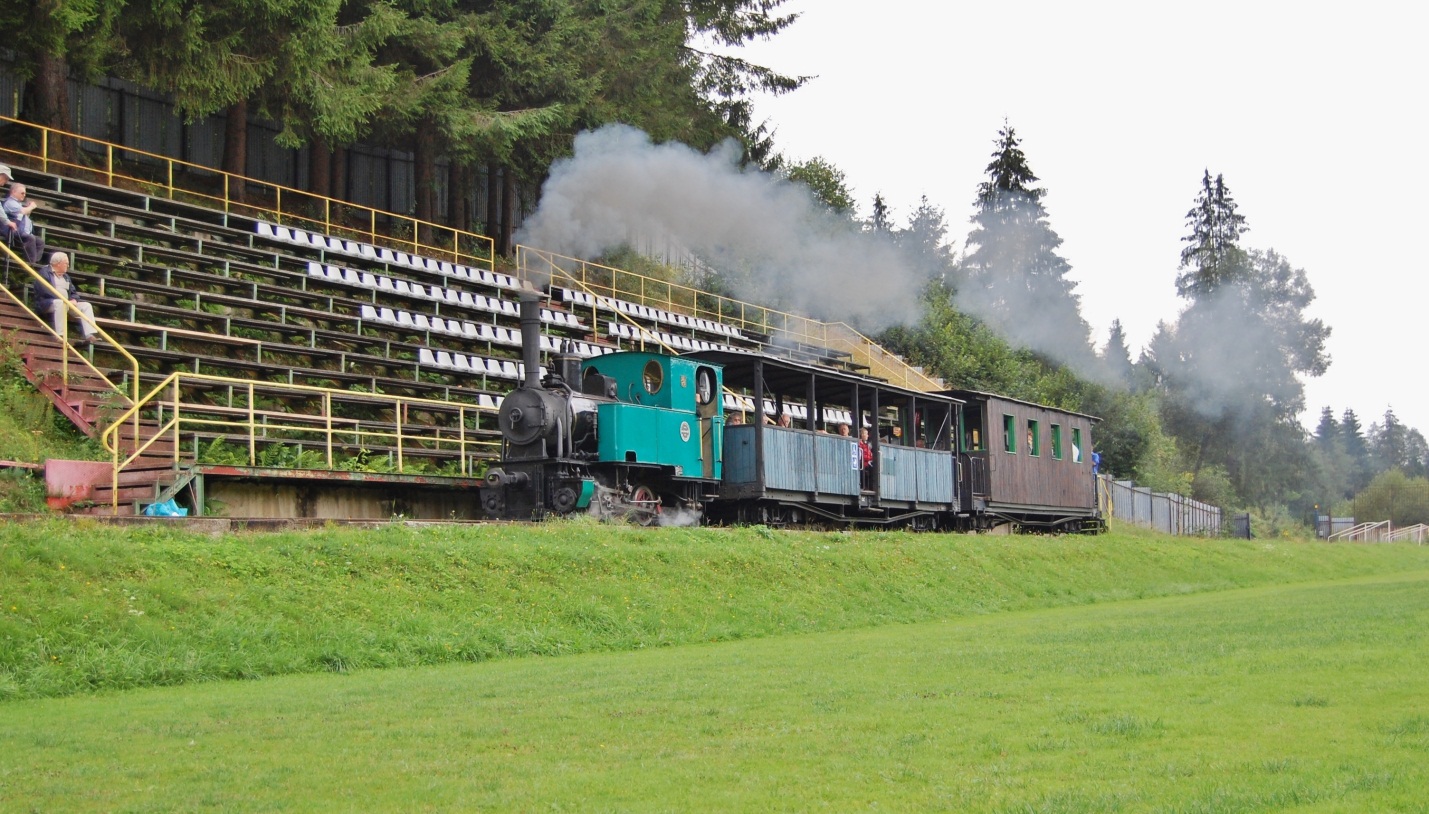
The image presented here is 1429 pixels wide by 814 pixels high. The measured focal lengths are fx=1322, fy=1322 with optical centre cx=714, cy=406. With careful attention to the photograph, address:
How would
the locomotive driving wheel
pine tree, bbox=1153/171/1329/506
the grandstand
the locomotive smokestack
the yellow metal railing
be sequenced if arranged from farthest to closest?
pine tree, bbox=1153/171/1329/506 → the yellow metal railing → the locomotive driving wheel → the locomotive smokestack → the grandstand

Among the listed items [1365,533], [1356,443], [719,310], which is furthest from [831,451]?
[1356,443]

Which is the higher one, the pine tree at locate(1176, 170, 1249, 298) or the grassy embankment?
the pine tree at locate(1176, 170, 1249, 298)

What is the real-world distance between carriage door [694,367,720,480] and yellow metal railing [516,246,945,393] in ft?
42.4

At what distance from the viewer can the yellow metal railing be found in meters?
39.3

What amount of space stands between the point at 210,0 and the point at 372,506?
1370 cm

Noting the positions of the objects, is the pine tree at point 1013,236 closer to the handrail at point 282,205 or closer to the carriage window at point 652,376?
the handrail at point 282,205

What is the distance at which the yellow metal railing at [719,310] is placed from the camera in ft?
129

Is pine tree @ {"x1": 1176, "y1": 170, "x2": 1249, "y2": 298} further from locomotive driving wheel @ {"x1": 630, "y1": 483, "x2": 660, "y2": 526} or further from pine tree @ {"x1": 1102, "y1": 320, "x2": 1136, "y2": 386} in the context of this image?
locomotive driving wheel @ {"x1": 630, "y1": 483, "x2": 660, "y2": 526}

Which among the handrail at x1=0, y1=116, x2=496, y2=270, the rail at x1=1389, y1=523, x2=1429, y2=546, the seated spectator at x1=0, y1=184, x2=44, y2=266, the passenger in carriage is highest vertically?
the handrail at x1=0, y1=116, x2=496, y2=270

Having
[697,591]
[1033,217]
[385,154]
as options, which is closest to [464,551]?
A: [697,591]

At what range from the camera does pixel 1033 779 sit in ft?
20.5

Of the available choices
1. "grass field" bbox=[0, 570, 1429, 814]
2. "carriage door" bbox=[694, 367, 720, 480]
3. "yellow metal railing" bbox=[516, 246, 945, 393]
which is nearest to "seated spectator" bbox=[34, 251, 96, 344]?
"carriage door" bbox=[694, 367, 720, 480]

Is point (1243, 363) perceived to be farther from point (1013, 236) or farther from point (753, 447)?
point (753, 447)

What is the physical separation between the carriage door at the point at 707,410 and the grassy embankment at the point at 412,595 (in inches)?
98.0
